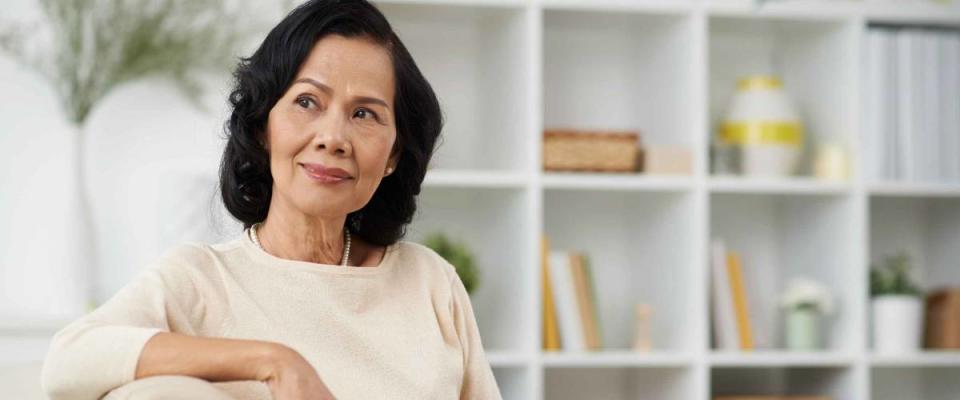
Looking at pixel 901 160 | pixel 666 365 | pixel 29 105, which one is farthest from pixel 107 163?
pixel 901 160

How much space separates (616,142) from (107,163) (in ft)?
4.25

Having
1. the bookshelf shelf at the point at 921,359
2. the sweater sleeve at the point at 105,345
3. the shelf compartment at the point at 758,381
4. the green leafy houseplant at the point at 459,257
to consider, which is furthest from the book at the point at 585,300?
A: the sweater sleeve at the point at 105,345

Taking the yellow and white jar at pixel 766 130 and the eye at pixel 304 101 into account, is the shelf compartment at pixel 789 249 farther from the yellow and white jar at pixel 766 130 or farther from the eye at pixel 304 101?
the eye at pixel 304 101

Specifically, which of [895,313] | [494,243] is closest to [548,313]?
[494,243]

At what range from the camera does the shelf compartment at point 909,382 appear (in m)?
3.88

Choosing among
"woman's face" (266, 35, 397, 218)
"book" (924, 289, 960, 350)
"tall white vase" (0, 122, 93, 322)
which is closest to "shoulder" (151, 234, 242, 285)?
"woman's face" (266, 35, 397, 218)

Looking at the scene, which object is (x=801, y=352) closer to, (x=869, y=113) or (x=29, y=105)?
(x=869, y=113)

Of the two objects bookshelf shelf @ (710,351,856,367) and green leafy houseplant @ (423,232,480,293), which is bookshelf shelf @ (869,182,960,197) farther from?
green leafy houseplant @ (423,232,480,293)

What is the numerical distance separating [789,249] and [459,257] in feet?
3.34

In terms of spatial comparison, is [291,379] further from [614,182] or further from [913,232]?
[913,232]

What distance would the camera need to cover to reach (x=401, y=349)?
1.72 metres

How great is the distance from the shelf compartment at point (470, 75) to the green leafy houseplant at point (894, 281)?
1056 mm

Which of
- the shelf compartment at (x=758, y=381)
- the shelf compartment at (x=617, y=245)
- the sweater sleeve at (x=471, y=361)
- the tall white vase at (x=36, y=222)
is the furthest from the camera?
the shelf compartment at (x=758, y=381)

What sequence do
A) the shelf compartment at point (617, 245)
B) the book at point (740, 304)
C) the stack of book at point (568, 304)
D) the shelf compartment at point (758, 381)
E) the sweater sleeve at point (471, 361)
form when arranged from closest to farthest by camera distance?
the sweater sleeve at point (471, 361), the stack of book at point (568, 304), the book at point (740, 304), the shelf compartment at point (617, 245), the shelf compartment at point (758, 381)
